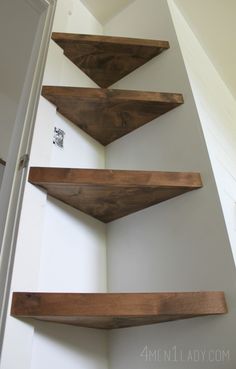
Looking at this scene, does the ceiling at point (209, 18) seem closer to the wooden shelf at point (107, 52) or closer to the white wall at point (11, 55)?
the white wall at point (11, 55)

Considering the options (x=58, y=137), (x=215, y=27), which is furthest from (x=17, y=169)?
(x=215, y=27)

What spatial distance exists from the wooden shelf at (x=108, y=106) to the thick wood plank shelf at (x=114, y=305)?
0.63 metres

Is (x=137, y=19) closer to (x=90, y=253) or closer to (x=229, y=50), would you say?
(x=229, y=50)

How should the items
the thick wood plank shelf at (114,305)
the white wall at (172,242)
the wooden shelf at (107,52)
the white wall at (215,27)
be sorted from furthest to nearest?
the white wall at (215,27), the wooden shelf at (107,52), the white wall at (172,242), the thick wood plank shelf at (114,305)

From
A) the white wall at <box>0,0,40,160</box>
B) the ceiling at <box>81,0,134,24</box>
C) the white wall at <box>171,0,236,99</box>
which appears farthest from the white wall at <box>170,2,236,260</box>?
the white wall at <box>0,0,40,160</box>

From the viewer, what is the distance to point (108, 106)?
3.45ft

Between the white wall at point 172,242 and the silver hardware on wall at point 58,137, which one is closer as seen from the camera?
the white wall at point 172,242

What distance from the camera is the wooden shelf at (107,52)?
1203 millimetres

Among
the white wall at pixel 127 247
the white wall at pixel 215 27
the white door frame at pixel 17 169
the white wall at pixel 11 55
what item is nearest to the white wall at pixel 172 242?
the white wall at pixel 127 247

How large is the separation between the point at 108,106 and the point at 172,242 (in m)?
0.50

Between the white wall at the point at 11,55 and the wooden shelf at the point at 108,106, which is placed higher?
the white wall at the point at 11,55

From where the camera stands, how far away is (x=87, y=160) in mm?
1128

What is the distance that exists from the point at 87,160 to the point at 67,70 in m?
0.40

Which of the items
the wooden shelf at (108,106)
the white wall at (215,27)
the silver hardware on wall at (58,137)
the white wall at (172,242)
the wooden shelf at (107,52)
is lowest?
the white wall at (172,242)
